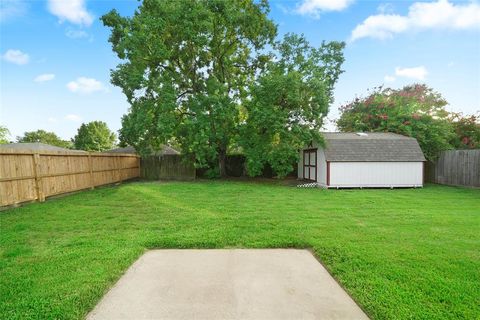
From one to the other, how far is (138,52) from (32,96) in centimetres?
792

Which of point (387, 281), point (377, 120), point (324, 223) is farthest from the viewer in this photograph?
point (377, 120)

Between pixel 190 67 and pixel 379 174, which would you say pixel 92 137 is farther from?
pixel 379 174

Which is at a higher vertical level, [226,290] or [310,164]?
[310,164]

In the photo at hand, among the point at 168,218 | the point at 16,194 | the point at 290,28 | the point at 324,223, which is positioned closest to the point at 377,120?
the point at 290,28

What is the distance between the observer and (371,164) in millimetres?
12766

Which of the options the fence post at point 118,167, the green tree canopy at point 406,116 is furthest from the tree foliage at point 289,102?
the fence post at point 118,167

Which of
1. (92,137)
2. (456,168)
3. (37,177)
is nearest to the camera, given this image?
(37,177)

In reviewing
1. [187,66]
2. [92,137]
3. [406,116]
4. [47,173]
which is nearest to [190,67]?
[187,66]

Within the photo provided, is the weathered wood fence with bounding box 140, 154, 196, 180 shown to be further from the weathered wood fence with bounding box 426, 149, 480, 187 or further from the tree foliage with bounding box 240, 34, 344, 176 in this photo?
the weathered wood fence with bounding box 426, 149, 480, 187

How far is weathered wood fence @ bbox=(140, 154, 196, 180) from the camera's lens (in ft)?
58.7

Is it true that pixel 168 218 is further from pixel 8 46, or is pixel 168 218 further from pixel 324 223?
pixel 8 46

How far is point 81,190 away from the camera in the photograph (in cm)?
1105

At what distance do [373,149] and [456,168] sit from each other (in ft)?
14.0

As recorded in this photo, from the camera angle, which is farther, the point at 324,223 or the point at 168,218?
the point at 168,218
